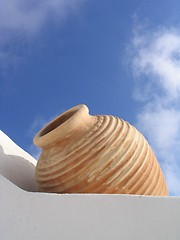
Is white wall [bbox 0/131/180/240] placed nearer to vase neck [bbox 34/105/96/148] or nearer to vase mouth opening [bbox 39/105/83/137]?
vase neck [bbox 34/105/96/148]

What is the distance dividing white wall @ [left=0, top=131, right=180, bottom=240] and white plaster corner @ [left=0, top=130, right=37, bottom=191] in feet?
2.39

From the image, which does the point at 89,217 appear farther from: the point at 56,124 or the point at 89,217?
the point at 56,124

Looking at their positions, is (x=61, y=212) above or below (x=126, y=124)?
below

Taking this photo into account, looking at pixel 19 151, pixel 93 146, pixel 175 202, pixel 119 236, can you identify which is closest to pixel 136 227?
pixel 119 236

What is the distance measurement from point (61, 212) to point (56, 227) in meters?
0.09

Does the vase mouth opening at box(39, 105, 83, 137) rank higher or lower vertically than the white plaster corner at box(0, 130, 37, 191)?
higher

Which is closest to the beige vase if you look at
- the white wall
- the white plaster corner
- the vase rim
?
the vase rim

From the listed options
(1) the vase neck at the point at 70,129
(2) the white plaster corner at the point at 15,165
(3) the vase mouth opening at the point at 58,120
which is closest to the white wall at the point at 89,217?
(1) the vase neck at the point at 70,129

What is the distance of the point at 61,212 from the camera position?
91.5 inches

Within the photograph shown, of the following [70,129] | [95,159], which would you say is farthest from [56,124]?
[95,159]

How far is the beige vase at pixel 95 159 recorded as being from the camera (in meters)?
2.83

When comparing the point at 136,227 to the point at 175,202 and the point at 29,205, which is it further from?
the point at 29,205

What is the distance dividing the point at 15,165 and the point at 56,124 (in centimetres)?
46

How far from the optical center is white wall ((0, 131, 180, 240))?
2141 millimetres
